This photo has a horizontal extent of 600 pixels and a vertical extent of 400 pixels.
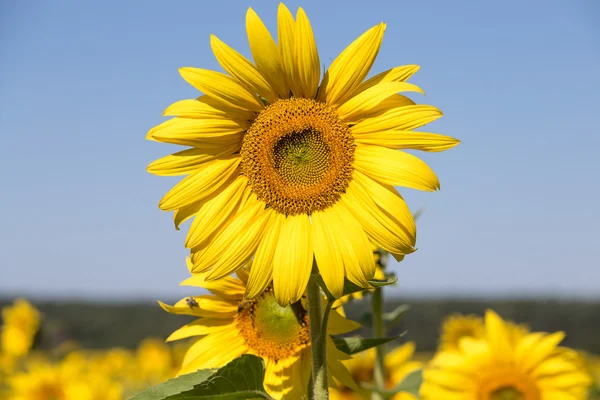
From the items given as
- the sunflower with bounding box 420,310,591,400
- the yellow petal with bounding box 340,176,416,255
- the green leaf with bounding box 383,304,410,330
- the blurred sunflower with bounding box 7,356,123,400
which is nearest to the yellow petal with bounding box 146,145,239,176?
the yellow petal with bounding box 340,176,416,255

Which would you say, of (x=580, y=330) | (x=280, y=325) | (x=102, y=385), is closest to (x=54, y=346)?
(x=102, y=385)

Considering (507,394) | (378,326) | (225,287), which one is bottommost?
(507,394)

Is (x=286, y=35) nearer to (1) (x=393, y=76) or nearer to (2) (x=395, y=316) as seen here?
(1) (x=393, y=76)

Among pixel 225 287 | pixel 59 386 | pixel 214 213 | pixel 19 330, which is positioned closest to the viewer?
pixel 214 213

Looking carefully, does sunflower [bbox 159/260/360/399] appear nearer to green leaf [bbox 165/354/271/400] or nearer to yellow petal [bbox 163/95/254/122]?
green leaf [bbox 165/354/271/400]

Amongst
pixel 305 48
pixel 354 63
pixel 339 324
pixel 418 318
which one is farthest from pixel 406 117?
pixel 418 318

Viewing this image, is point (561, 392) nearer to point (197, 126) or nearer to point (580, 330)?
point (197, 126)

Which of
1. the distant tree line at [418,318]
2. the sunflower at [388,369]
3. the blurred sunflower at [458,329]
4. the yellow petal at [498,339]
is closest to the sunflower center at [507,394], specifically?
the yellow petal at [498,339]
